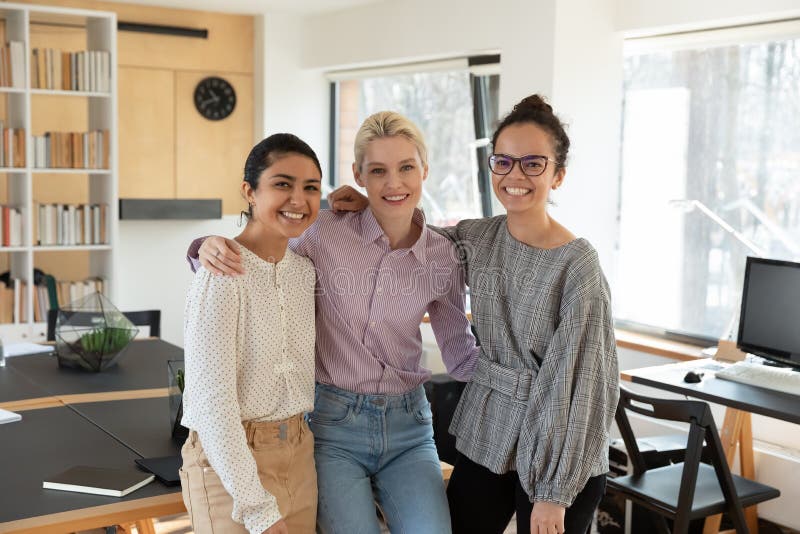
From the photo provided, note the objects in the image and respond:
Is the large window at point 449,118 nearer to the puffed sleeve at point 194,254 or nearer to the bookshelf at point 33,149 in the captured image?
the bookshelf at point 33,149

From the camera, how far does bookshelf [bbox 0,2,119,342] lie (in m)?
5.83

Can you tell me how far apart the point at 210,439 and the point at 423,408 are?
0.64 metres

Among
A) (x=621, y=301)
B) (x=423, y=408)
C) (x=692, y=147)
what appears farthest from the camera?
(x=621, y=301)

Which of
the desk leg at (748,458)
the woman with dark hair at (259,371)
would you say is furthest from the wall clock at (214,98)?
the woman with dark hair at (259,371)

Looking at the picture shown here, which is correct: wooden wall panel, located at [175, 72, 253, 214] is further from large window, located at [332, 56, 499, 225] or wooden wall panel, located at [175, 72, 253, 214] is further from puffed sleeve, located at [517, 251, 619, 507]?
puffed sleeve, located at [517, 251, 619, 507]

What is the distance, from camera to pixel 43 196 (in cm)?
662

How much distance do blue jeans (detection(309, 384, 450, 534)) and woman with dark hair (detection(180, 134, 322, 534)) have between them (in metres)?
0.07

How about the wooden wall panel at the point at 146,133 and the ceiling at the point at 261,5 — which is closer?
the ceiling at the point at 261,5

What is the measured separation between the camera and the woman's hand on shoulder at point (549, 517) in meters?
2.11

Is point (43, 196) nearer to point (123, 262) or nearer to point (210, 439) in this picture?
point (123, 262)

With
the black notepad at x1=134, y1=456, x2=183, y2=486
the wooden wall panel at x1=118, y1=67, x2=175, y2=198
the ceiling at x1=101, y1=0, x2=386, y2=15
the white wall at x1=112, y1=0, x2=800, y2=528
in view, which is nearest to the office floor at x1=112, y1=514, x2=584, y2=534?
the white wall at x1=112, y1=0, x2=800, y2=528

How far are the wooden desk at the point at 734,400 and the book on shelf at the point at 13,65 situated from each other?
13.6 ft

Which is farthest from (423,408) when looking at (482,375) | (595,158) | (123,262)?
(123,262)

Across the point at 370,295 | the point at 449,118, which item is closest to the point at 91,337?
the point at 370,295
